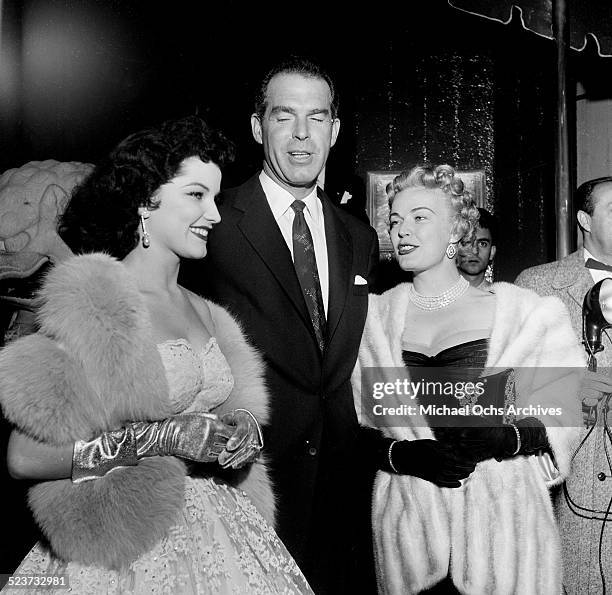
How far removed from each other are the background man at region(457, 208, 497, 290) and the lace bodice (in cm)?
136

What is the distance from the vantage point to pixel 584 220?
9.94 feet

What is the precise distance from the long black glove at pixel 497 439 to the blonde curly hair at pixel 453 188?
61 cm

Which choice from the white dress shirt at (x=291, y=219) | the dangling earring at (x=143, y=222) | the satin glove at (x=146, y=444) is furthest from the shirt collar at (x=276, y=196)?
the satin glove at (x=146, y=444)

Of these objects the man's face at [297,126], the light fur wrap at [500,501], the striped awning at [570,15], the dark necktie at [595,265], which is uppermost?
the striped awning at [570,15]

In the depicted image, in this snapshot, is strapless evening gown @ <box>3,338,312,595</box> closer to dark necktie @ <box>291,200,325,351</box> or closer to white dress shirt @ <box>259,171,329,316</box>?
dark necktie @ <box>291,200,325,351</box>

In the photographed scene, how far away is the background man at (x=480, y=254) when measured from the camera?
321cm

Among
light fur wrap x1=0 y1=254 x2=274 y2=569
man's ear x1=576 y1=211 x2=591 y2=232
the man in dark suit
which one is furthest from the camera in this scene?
man's ear x1=576 y1=211 x2=591 y2=232

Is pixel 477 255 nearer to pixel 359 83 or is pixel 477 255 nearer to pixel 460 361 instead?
pixel 460 361

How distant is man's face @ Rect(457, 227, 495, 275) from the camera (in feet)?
10.5

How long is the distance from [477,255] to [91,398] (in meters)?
1.91

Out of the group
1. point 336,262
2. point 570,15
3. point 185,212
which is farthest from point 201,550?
point 570,15

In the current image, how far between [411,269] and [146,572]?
1247 mm

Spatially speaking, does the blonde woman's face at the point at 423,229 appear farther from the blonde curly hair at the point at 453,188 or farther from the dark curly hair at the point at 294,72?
the dark curly hair at the point at 294,72

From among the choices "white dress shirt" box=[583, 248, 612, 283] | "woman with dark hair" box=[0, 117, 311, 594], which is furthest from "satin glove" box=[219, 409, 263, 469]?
"white dress shirt" box=[583, 248, 612, 283]
